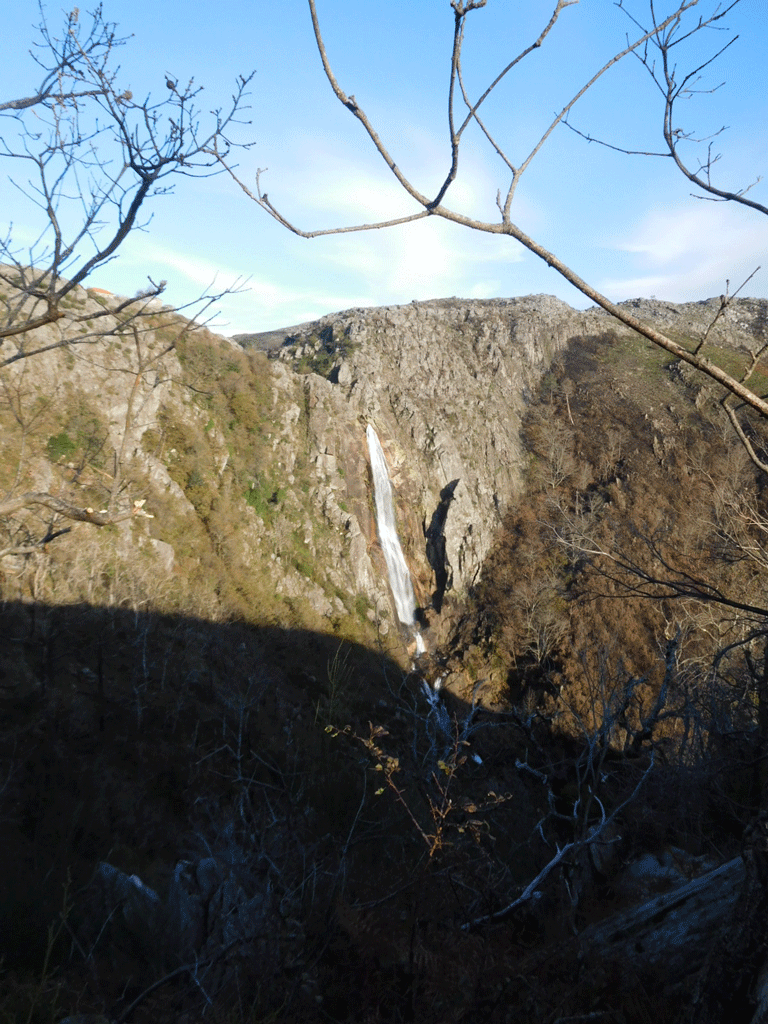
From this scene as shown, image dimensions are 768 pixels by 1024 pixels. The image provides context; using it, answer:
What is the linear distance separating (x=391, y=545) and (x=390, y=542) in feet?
0.53

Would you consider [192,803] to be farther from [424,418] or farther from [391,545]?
[424,418]

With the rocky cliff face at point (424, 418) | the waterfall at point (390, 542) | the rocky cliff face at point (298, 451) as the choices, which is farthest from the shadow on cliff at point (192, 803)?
the rocky cliff face at point (424, 418)

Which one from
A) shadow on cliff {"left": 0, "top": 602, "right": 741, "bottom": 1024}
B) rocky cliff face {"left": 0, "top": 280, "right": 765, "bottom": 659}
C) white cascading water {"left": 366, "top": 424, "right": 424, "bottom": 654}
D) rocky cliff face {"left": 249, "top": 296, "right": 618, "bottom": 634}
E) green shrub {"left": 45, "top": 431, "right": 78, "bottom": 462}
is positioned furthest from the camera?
rocky cliff face {"left": 249, "top": 296, "right": 618, "bottom": 634}

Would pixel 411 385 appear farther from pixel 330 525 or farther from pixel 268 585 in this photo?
pixel 268 585

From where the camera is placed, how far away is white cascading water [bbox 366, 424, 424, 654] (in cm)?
2653

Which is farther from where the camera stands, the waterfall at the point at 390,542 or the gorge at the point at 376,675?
the waterfall at the point at 390,542

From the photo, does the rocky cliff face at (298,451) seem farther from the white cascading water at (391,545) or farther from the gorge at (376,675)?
the white cascading water at (391,545)

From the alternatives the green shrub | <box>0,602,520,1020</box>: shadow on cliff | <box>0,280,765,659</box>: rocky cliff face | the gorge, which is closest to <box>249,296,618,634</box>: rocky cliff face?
<box>0,280,765,659</box>: rocky cliff face

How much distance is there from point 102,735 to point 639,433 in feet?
106

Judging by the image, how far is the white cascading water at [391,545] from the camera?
87.0 ft

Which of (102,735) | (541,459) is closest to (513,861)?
(102,735)

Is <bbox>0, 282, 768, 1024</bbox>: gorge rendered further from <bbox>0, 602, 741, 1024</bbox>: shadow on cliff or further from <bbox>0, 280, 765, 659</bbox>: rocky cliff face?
<bbox>0, 280, 765, 659</bbox>: rocky cliff face

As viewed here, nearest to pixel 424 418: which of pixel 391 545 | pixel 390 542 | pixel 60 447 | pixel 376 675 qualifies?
pixel 390 542

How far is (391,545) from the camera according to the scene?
27688 millimetres
